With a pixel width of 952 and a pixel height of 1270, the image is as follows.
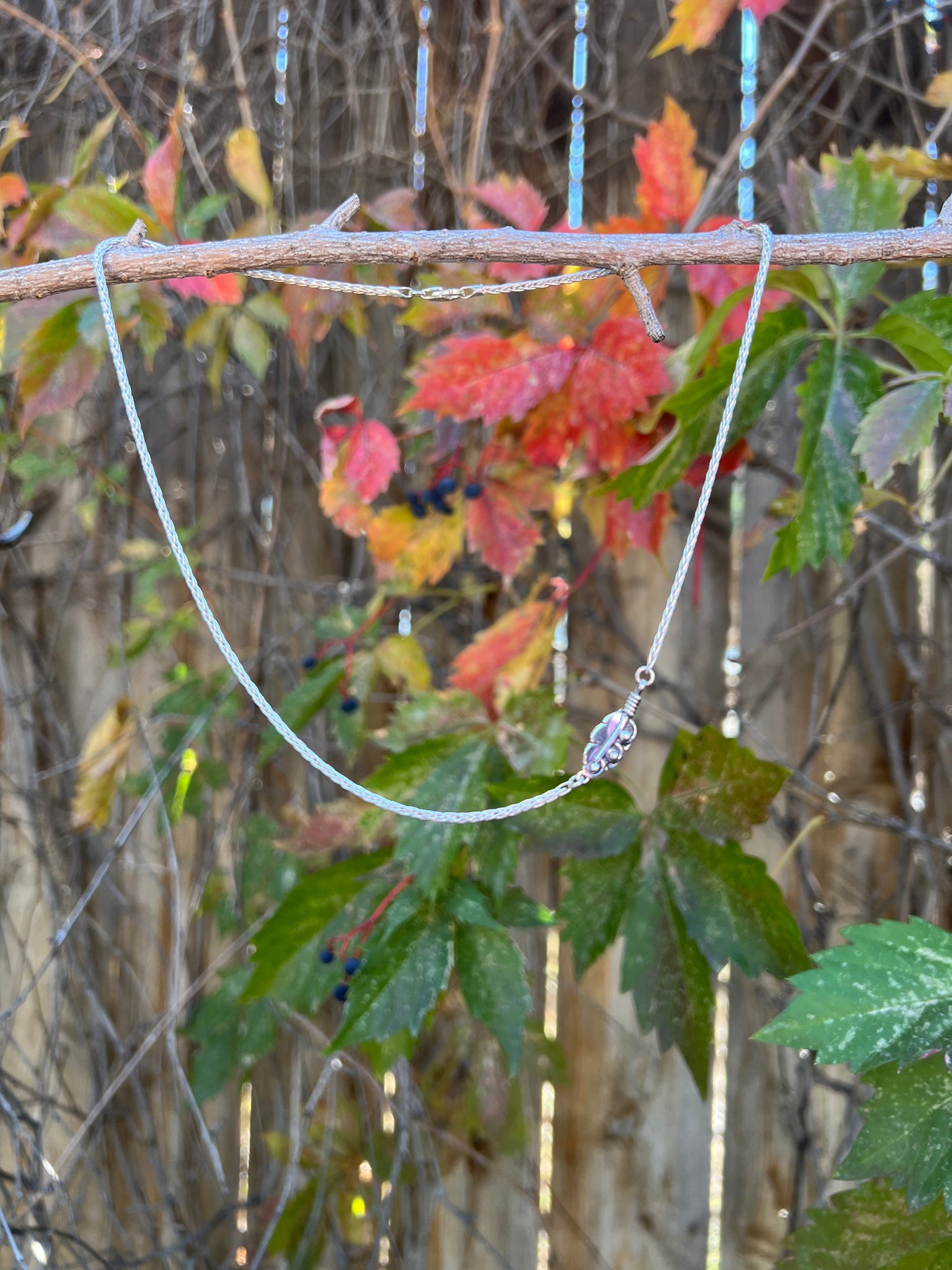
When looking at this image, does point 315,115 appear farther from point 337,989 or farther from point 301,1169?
point 301,1169

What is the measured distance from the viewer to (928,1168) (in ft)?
1.91

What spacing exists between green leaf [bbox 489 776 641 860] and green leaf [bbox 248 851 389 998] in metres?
0.16

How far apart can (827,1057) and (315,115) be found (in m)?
1.24

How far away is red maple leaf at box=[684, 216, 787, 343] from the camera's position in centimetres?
84

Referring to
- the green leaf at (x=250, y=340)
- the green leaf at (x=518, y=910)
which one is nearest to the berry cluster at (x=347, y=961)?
the green leaf at (x=518, y=910)

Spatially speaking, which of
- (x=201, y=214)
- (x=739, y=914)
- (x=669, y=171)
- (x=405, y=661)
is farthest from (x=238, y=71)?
(x=739, y=914)

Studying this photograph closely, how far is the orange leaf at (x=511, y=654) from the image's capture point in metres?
0.94

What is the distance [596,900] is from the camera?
0.77 meters

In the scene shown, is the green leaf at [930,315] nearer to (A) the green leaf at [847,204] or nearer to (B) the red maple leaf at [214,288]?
(A) the green leaf at [847,204]

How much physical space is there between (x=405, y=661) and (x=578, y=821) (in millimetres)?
337

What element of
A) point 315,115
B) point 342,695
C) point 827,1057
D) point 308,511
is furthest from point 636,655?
point 315,115

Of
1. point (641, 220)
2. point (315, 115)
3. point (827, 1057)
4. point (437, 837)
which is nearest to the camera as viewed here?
point (827, 1057)

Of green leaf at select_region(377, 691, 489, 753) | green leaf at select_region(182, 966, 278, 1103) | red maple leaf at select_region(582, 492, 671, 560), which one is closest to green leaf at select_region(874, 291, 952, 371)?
red maple leaf at select_region(582, 492, 671, 560)

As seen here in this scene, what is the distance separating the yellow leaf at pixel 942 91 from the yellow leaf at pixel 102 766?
1.06 meters
